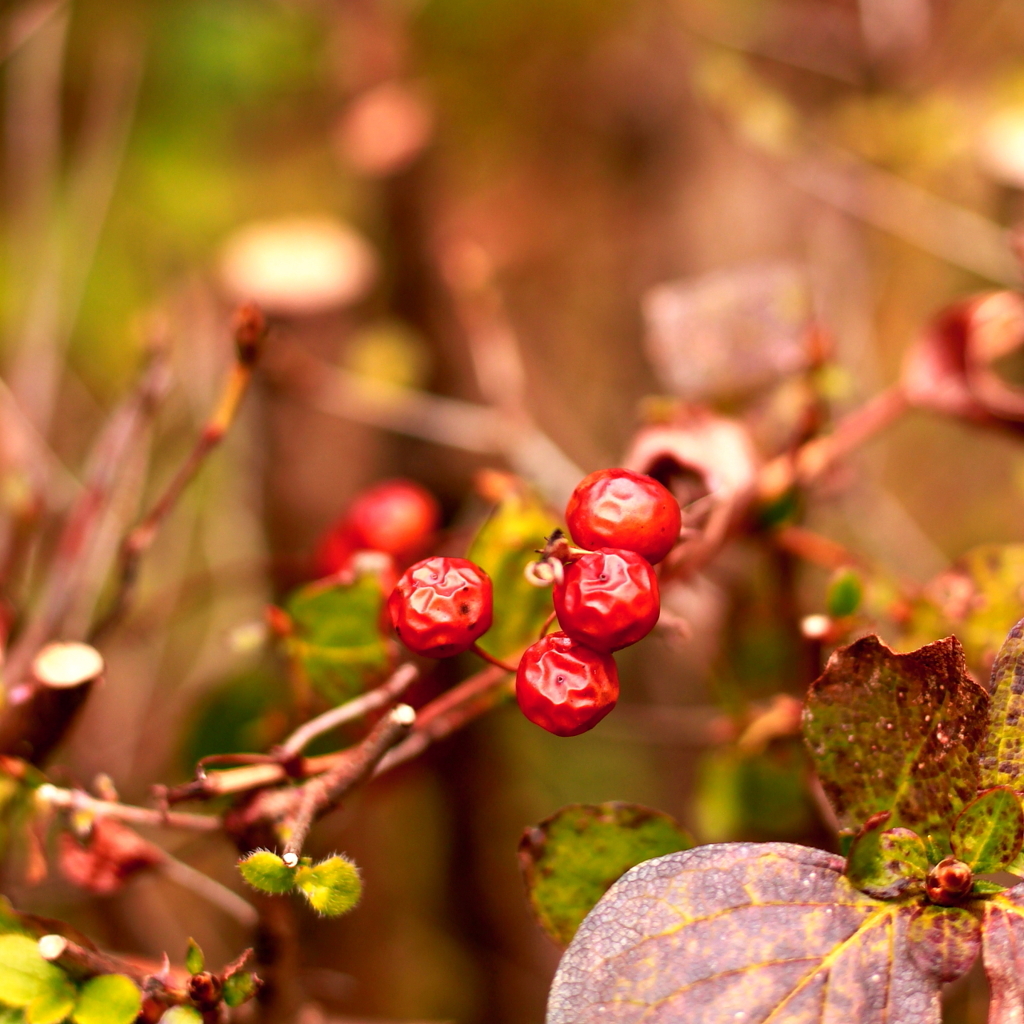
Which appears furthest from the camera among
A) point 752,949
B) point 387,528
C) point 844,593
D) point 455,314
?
point 455,314

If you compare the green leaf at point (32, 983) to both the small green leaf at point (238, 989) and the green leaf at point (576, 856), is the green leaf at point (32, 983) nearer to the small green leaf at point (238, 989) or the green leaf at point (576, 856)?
the small green leaf at point (238, 989)

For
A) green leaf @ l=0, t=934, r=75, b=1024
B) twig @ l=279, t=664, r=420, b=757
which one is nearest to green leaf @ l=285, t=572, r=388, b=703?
twig @ l=279, t=664, r=420, b=757

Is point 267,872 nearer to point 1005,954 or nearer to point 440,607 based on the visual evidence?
point 440,607

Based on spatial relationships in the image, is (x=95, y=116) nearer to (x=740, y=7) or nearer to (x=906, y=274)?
(x=740, y=7)

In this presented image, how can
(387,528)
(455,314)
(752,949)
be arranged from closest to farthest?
(752,949), (387,528), (455,314)

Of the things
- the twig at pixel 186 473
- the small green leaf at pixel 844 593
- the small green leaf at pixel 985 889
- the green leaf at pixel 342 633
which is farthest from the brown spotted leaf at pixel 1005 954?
the twig at pixel 186 473

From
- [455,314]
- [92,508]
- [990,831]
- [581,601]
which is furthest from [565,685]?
[455,314]

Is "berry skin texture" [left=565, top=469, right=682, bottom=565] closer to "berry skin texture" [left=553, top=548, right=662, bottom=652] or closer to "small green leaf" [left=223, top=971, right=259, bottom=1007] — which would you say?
"berry skin texture" [left=553, top=548, right=662, bottom=652]
